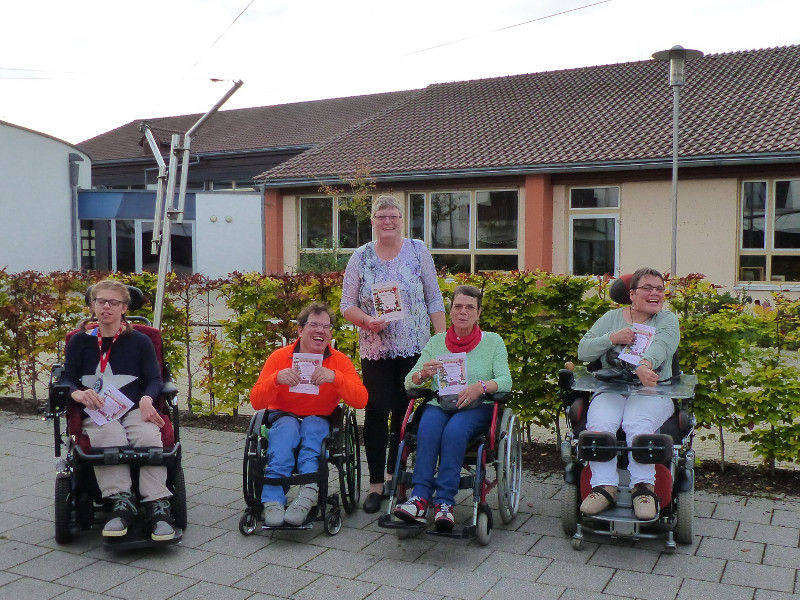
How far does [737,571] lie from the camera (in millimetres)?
3889

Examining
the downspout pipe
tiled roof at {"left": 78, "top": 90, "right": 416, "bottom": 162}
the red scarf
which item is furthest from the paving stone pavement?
tiled roof at {"left": 78, "top": 90, "right": 416, "bottom": 162}

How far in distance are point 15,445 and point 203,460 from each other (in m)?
1.79

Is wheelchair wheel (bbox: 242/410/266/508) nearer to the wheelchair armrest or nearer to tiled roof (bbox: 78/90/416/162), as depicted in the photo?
the wheelchair armrest

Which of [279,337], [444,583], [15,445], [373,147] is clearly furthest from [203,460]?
[373,147]

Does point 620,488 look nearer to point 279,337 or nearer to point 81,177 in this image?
point 279,337

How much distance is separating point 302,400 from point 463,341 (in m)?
1.03

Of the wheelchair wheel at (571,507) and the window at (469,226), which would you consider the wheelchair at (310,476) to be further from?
the window at (469,226)

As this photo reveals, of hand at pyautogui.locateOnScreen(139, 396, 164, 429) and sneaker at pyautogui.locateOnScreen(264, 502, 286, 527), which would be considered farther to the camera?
hand at pyautogui.locateOnScreen(139, 396, 164, 429)

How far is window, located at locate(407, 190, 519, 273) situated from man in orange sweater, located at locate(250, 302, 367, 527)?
16.1 meters

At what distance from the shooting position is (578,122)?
21672 millimetres

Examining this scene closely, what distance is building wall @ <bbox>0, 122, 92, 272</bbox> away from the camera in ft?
93.4

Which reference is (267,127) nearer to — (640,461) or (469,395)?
(469,395)

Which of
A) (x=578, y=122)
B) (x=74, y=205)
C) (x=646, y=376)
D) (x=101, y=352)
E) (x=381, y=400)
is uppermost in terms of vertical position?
(x=578, y=122)

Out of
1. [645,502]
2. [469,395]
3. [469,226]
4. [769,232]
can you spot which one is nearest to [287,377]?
[469,395]
